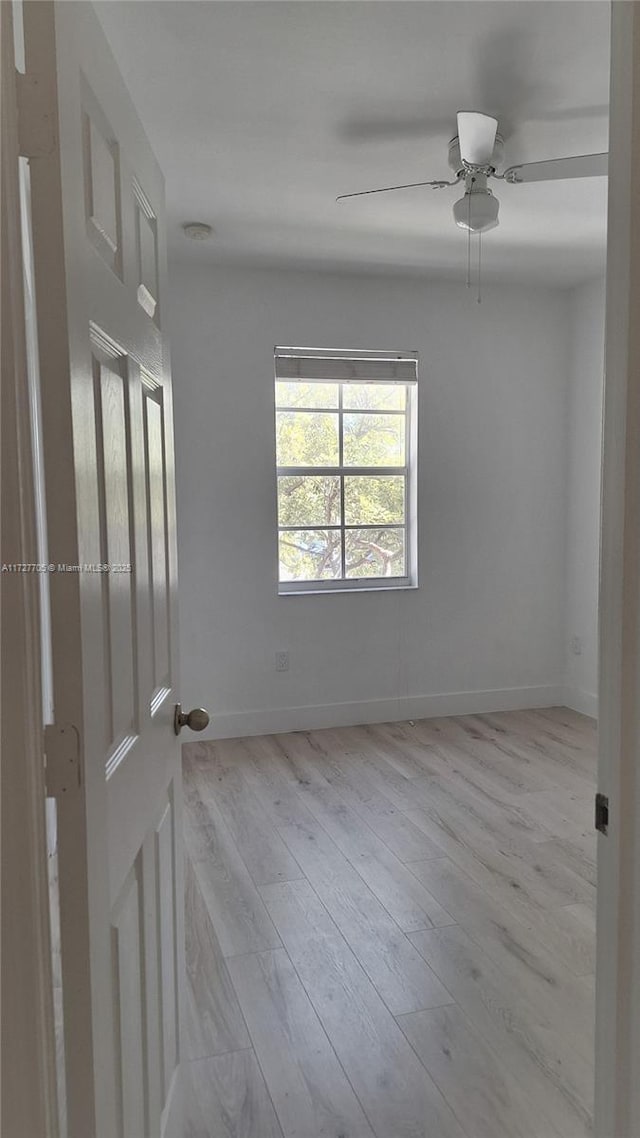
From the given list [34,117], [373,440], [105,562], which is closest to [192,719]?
[105,562]

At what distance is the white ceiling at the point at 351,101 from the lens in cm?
192

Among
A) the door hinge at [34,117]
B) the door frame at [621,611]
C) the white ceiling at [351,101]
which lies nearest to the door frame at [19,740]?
the door hinge at [34,117]

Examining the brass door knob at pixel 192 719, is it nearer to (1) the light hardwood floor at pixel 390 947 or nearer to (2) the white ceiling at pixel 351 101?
(1) the light hardwood floor at pixel 390 947

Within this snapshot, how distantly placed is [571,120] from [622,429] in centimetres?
208

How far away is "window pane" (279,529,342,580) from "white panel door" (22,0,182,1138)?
297cm

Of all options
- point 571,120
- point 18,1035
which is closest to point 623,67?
point 18,1035

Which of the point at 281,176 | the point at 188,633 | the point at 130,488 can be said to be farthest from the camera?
the point at 188,633

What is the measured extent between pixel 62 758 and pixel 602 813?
73 cm

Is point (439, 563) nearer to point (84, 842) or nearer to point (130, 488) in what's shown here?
point (130, 488)

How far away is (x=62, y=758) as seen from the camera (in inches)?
30.2

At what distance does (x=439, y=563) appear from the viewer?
179 inches

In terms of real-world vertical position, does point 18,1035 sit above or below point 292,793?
above

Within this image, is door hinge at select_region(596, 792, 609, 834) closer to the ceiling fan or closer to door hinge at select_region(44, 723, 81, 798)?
door hinge at select_region(44, 723, 81, 798)

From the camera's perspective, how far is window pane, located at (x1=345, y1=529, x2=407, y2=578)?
14.8 feet
